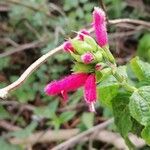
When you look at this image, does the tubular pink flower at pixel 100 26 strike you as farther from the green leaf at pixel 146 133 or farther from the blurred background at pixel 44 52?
the blurred background at pixel 44 52

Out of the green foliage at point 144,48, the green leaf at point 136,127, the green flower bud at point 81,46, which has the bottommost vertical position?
the green foliage at point 144,48

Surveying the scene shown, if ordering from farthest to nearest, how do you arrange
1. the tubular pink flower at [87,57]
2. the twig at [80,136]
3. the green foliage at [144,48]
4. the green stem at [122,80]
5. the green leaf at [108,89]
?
the green foliage at [144,48]
the twig at [80,136]
the green leaf at [108,89]
the green stem at [122,80]
the tubular pink flower at [87,57]

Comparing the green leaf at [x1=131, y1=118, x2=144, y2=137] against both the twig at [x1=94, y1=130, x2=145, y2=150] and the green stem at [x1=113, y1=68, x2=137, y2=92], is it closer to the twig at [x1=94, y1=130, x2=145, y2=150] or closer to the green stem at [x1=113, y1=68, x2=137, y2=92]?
the green stem at [x1=113, y1=68, x2=137, y2=92]

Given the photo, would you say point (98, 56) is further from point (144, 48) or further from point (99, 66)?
point (144, 48)

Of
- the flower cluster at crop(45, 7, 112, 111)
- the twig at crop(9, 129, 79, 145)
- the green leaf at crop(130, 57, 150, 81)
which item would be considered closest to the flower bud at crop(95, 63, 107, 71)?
the flower cluster at crop(45, 7, 112, 111)

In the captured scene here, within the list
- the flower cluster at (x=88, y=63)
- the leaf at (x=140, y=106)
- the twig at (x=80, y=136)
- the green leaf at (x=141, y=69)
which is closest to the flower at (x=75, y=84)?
the flower cluster at (x=88, y=63)

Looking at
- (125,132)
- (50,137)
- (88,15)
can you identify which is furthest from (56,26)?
(125,132)
